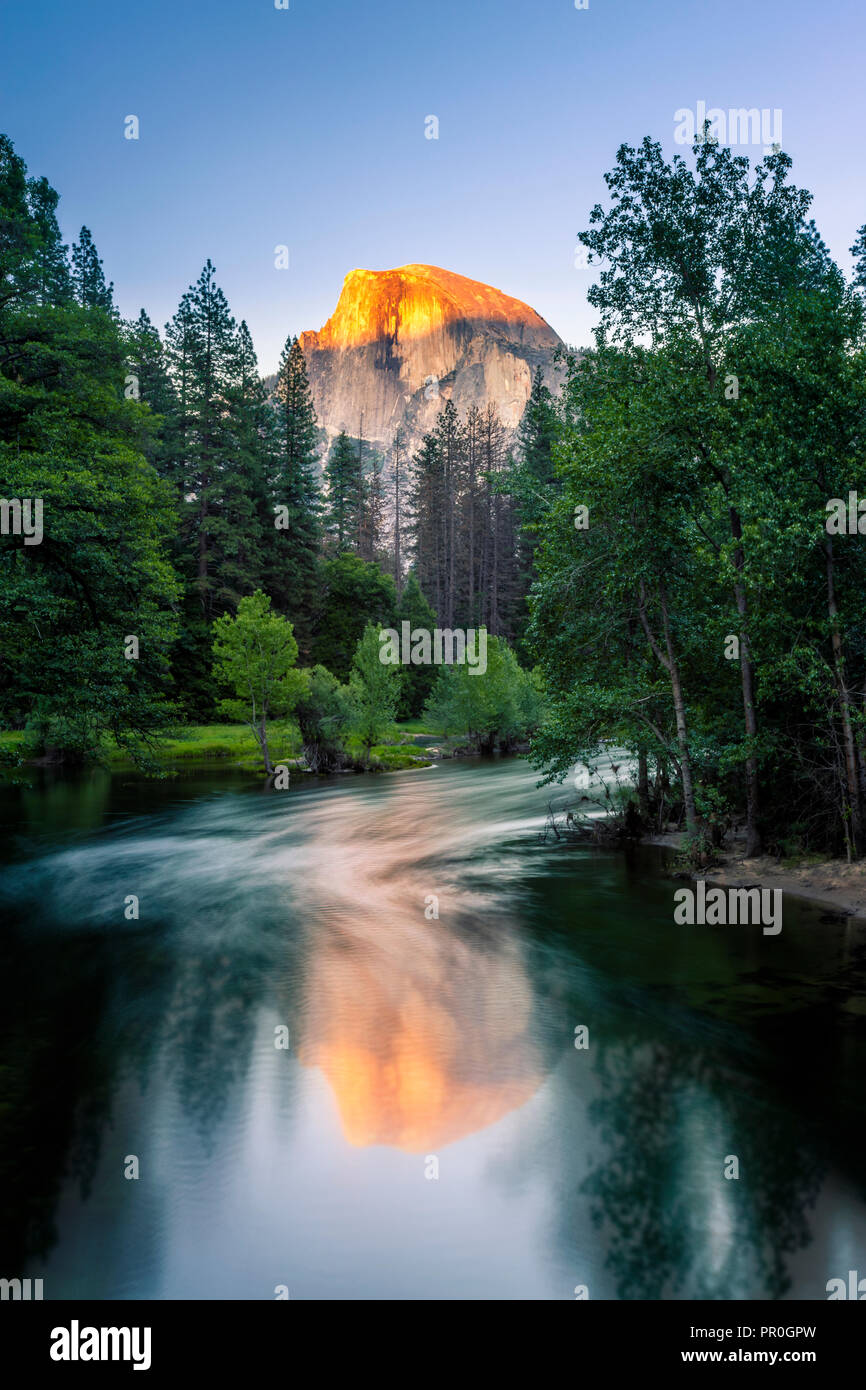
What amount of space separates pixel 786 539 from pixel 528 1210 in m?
13.1

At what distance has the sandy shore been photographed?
691 inches

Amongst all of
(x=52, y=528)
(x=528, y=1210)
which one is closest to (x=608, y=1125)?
(x=528, y=1210)

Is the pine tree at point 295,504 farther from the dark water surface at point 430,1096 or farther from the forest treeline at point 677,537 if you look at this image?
the dark water surface at point 430,1096

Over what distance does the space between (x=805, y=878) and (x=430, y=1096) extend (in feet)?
38.1

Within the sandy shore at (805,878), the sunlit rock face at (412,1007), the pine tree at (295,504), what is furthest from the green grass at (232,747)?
the sandy shore at (805,878)

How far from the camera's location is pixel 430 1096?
35.3ft

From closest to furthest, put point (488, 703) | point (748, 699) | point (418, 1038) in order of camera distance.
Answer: point (418, 1038), point (748, 699), point (488, 703)

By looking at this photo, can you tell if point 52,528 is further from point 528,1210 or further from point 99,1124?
point 528,1210

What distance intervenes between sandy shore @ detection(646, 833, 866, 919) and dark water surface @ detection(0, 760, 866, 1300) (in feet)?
2.16

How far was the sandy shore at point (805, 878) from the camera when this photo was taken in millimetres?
17562

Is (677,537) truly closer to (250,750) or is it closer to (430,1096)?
→ (430,1096)

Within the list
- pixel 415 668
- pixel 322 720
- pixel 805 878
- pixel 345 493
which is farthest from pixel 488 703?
pixel 345 493

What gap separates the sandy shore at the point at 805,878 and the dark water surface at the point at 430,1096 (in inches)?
25.9

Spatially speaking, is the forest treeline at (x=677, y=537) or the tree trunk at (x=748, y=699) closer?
the forest treeline at (x=677, y=537)
